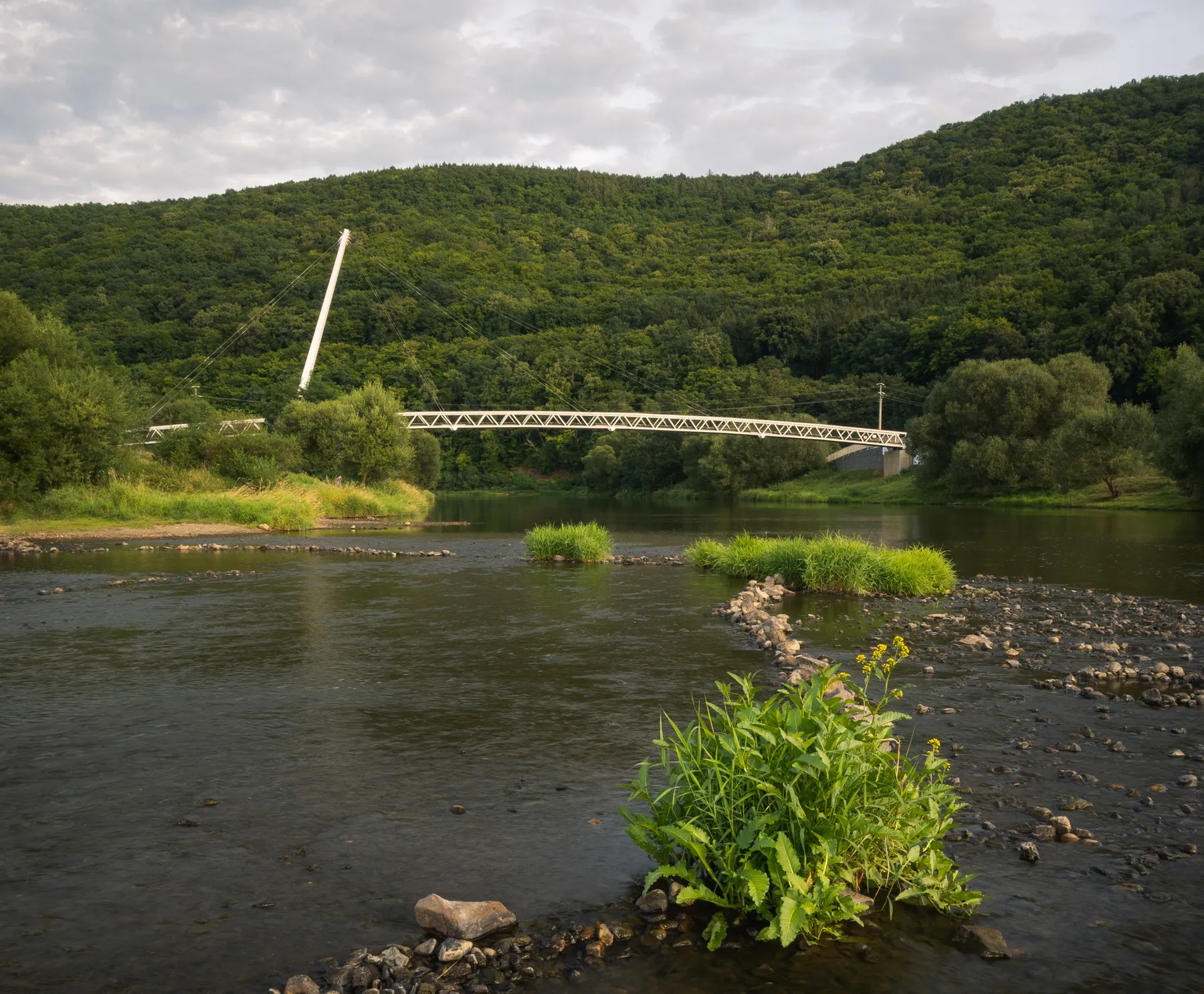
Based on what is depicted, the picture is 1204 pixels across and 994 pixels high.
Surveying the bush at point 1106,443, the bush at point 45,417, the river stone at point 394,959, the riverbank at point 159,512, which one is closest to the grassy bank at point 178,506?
the riverbank at point 159,512

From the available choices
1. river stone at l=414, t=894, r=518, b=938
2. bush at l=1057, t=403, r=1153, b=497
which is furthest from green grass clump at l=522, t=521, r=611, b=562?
bush at l=1057, t=403, r=1153, b=497

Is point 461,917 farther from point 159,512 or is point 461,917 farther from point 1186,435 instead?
point 1186,435

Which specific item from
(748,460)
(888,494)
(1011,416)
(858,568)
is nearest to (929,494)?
(888,494)

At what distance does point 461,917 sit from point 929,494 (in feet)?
262

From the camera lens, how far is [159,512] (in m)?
39.9

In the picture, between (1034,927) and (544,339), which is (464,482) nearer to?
(544,339)

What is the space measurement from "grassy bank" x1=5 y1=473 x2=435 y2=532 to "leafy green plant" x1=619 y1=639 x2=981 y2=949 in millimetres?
37675

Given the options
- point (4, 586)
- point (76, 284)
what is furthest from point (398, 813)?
point (76, 284)

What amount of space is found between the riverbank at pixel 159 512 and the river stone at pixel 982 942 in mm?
36172

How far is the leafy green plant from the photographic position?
5.21 m

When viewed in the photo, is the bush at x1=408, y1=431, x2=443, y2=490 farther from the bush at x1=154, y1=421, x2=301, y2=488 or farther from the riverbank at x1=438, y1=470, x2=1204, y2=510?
the bush at x1=154, y1=421, x2=301, y2=488

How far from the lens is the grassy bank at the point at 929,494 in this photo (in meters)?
58.4

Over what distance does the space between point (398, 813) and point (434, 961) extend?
219 cm

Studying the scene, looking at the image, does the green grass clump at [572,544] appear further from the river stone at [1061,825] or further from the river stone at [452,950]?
the river stone at [452,950]
